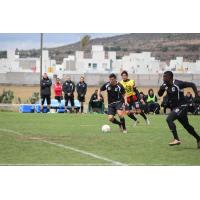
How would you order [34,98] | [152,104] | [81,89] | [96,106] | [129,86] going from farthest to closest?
[96,106] → [81,89] → [152,104] → [34,98] → [129,86]

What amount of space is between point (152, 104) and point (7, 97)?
5.03 metres

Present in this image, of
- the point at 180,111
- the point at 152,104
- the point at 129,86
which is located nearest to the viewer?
the point at 180,111

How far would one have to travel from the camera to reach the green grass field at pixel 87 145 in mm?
14289

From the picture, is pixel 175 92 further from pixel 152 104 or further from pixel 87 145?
pixel 152 104

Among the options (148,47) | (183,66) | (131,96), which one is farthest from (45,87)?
(131,96)

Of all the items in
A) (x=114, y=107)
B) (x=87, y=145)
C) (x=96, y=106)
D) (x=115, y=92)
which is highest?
(x=115, y=92)

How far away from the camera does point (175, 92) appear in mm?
15461

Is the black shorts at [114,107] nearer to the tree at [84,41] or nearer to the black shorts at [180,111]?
the black shorts at [180,111]

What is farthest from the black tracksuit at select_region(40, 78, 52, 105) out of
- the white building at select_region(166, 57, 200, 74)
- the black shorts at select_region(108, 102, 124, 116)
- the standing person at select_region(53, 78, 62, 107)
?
the black shorts at select_region(108, 102, 124, 116)

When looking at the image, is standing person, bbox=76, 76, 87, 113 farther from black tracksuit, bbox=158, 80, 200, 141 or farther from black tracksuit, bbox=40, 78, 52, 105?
black tracksuit, bbox=158, 80, 200, 141

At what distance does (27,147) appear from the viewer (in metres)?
16.0

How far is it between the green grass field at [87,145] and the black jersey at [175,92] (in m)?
0.93

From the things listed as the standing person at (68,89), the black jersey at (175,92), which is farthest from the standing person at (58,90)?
the black jersey at (175,92)
